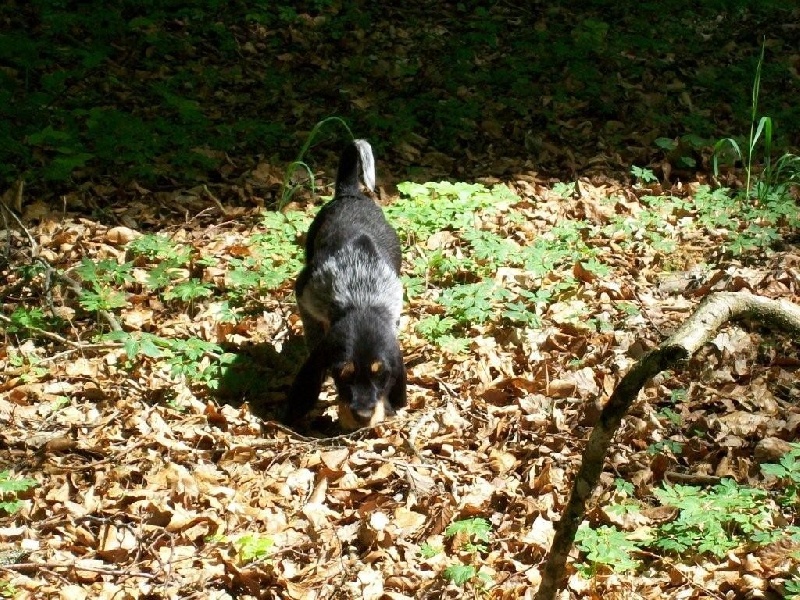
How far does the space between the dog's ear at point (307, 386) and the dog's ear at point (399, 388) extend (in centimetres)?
49

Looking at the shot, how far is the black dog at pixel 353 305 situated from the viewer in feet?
17.9

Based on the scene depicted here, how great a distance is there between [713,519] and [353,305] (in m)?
2.84

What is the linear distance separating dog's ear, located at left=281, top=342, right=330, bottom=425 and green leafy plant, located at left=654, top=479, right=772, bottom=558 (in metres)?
2.37

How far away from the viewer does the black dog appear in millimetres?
5453

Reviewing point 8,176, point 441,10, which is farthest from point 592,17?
point 8,176

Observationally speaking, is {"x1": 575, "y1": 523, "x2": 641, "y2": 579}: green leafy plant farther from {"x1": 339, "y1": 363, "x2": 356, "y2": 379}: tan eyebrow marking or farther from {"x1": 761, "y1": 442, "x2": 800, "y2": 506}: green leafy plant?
{"x1": 339, "y1": 363, "x2": 356, "y2": 379}: tan eyebrow marking

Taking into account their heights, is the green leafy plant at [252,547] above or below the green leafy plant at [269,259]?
below

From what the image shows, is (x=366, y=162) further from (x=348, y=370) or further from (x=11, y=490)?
(x=11, y=490)

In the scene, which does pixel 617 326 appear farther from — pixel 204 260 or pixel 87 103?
pixel 87 103

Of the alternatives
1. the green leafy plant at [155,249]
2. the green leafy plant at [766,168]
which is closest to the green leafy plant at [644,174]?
the green leafy plant at [766,168]

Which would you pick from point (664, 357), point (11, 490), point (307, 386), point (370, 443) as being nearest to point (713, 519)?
point (664, 357)

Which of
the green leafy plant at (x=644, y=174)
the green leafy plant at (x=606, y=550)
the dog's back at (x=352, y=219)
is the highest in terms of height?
the green leafy plant at (x=644, y=174)

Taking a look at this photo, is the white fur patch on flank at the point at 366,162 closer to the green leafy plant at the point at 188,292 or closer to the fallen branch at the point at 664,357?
the green leafy plant at the point at 188,292

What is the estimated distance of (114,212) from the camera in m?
8.16
